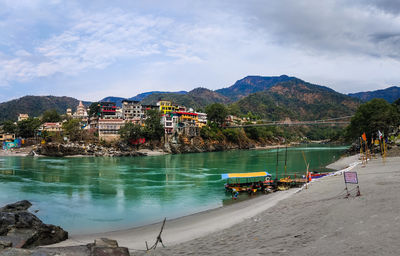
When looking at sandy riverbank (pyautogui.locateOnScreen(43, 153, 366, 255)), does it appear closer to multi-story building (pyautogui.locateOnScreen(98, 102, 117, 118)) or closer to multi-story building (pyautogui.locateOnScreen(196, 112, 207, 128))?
multi-story building (pyautogui.locateOnScreen(98, 102, 117, 118))

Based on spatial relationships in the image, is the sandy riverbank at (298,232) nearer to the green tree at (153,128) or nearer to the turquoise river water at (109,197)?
the turquoise river water at (109,197)

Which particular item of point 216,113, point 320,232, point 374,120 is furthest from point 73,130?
point 320,232

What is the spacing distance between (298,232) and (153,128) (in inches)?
2419

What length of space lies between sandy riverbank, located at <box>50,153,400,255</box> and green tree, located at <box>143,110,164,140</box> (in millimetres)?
54916

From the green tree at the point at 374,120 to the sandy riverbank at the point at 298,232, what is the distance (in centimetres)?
3913

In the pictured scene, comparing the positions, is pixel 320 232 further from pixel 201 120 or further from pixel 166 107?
pixel 201 120

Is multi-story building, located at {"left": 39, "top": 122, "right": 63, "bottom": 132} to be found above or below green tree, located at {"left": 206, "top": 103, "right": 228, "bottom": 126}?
below

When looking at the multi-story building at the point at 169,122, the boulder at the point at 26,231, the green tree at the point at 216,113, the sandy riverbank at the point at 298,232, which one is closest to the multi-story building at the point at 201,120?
the green tree at the point at 216,113

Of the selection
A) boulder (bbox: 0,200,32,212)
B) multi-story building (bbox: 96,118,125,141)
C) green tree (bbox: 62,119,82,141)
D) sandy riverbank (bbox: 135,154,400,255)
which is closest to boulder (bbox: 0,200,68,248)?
boulder (bbox: 0,200,32,212)

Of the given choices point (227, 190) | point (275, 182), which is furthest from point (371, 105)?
point (227, 190)

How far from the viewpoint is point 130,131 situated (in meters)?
64.7

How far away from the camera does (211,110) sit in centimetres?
8706

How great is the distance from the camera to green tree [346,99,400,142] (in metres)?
43.6

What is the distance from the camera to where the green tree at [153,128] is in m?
66.9
